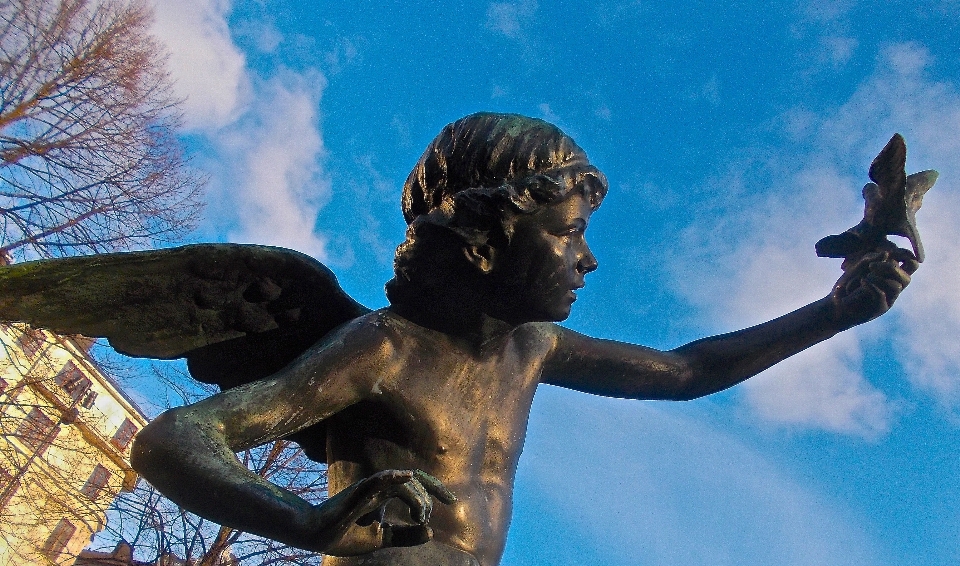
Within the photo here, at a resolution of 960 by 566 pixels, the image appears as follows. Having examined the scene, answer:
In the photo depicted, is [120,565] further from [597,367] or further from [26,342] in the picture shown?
[597,367]

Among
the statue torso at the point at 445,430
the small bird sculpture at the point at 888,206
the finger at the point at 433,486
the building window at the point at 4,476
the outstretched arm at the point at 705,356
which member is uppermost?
the building window at the point at 4,476

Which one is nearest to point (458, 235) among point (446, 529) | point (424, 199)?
point (424, 199)

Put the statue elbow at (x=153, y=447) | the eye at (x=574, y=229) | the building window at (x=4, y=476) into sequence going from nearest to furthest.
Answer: the statue elbow at (x=153, y=447)
the eye at (x=574, y=229)
the building window at (x=4, y=476)

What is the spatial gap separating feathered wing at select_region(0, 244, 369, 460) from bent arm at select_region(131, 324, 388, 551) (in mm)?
294

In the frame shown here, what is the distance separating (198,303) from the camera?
224 cm

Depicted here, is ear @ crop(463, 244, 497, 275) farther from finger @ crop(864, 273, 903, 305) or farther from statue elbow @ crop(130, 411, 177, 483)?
finger @ crop(864, 273, 903, 305)

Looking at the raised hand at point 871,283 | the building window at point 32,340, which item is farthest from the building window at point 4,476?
the raised hand at point 871,283

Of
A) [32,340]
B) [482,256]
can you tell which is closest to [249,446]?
[482,256]

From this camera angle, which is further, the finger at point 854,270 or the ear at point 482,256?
the finger at point 854,270

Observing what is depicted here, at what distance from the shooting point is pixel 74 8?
1033cm

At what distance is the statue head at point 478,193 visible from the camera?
2076mm

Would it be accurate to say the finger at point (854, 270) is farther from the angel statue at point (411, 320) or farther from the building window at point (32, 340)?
the building window at point (32, 340)

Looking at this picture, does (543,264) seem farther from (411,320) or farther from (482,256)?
(411,320)

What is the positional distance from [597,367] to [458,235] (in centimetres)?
73
